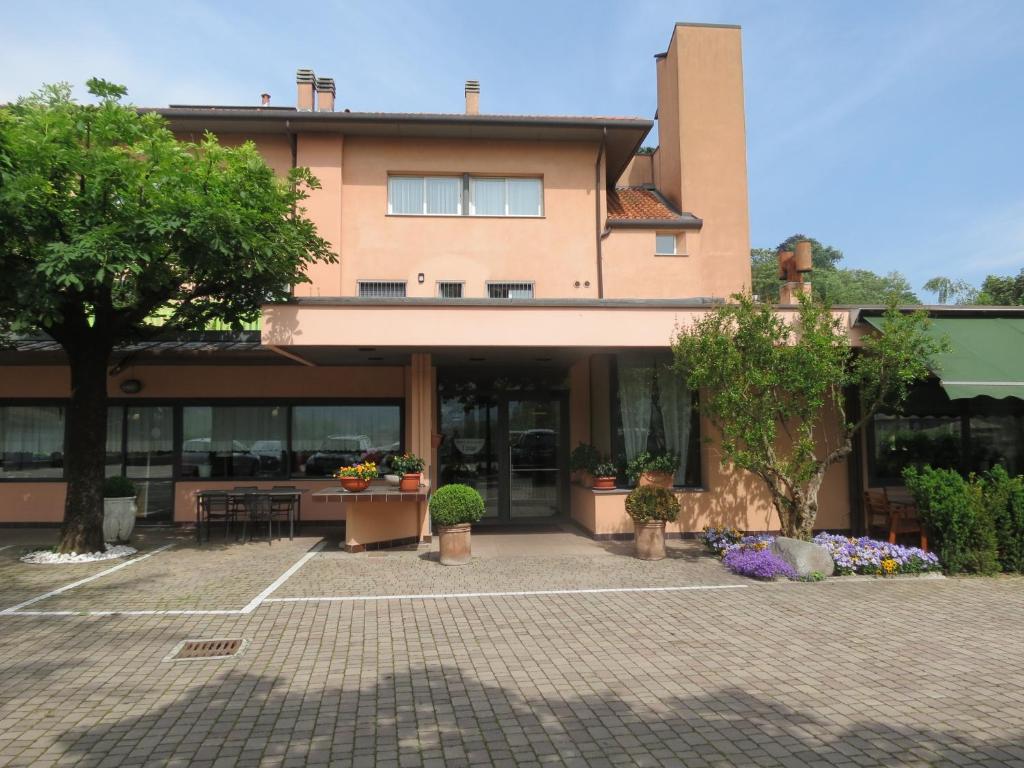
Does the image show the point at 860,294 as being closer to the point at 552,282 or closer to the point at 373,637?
the point at 552,282

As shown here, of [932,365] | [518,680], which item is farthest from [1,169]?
[932,365]

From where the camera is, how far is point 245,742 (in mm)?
4398

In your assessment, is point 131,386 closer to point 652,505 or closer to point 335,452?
point 335,452

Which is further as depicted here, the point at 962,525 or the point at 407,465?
the point at 407,465

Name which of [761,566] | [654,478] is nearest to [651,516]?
[654,478]

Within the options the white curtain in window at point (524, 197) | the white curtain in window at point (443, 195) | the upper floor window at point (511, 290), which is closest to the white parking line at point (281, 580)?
the upper floor window at point (511, 290)

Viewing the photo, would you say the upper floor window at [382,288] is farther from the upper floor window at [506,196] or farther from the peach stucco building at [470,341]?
the upper floor window at [506,196]

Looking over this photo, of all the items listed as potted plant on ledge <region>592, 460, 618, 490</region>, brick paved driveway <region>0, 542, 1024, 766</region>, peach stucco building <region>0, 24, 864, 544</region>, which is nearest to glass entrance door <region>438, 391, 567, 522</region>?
peach stucco building <region>0, 24, 864, 544</region>

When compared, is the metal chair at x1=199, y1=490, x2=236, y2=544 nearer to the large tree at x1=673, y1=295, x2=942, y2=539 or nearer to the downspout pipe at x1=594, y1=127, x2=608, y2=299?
the large tree at x1=673, y1=295, x2=942, y2=539

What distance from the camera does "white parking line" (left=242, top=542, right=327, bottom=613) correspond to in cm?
784

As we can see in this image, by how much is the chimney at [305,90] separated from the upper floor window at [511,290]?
700 cm

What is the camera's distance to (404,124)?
14867 millimetres

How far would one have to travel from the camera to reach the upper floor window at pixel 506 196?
15648mm

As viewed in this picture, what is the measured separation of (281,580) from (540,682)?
488 cm
